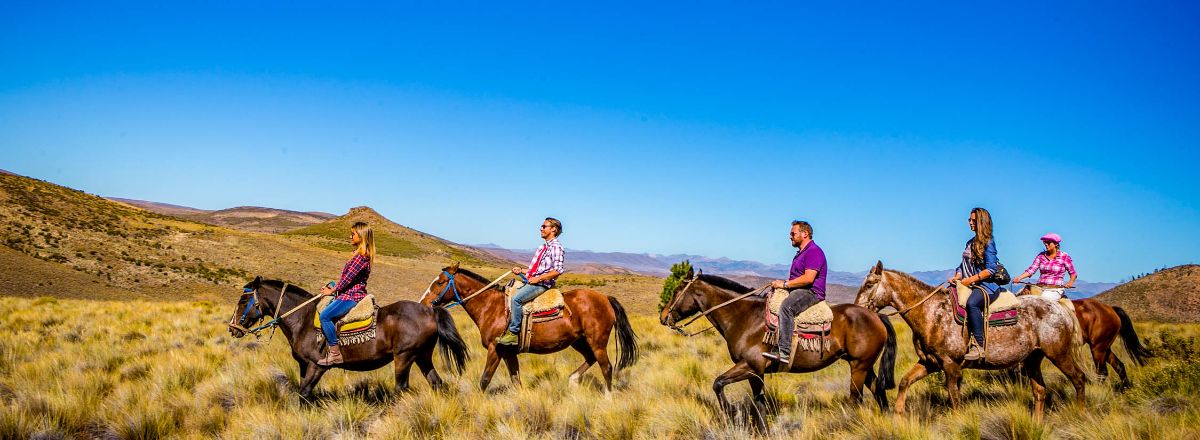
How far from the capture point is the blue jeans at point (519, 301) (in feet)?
26.6

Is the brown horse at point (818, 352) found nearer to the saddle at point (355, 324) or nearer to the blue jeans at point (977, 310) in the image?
the blue jeans at point (977, 310)

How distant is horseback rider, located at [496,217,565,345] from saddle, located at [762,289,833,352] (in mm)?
3162

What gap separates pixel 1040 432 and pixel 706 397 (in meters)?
3.83

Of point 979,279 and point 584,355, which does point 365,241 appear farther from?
point 979,279

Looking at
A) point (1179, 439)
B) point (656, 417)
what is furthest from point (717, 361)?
point (1179, 439)

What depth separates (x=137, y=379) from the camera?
8.37 meters

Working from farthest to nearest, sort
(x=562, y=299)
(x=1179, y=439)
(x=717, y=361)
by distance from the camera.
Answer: (x=717, y=361) → (x=562, y=299) → (x=1179, y=439)

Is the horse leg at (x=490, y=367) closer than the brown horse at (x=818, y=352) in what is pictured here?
No

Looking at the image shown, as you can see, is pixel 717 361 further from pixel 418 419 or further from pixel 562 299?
pixel 418 419

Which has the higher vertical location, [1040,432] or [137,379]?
[1040,432]

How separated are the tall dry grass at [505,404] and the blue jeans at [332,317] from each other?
795 mm

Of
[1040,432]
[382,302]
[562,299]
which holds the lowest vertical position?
[382,302]

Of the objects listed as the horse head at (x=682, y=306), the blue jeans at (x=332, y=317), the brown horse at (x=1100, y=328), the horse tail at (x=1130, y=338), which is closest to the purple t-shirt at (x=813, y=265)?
the horse head at (x=682, y=306)

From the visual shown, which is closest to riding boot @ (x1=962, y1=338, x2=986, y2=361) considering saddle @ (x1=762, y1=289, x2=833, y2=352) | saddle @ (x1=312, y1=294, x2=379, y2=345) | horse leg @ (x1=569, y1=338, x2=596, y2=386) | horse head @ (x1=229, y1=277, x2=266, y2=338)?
saddle @ (x1=762, y1=289, x2=833, y2=352)
